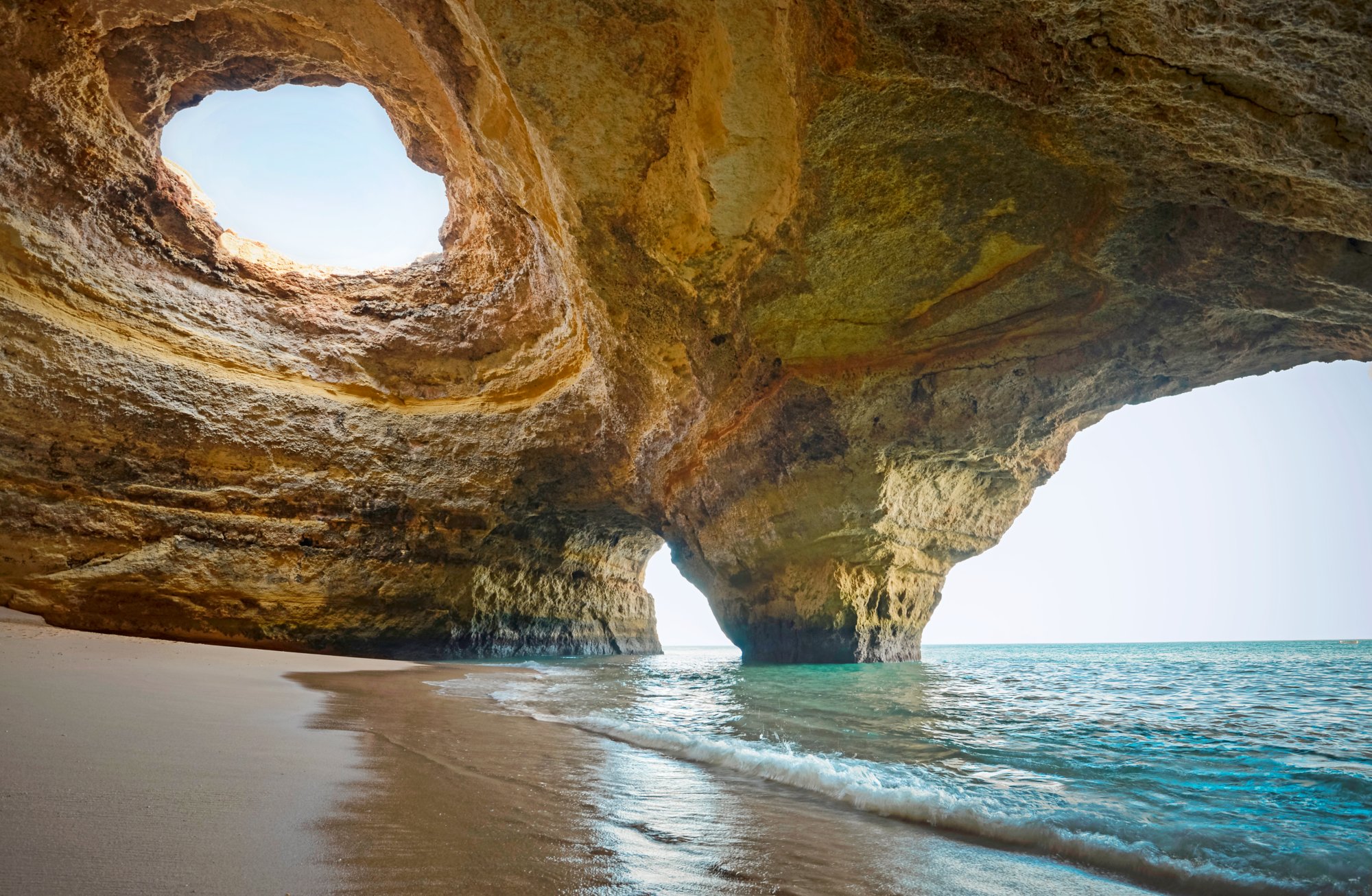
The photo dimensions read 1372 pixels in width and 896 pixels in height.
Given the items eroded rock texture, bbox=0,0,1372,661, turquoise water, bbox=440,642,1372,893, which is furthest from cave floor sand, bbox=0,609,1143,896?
eroded rock texture, bbox=0,0,1372,661

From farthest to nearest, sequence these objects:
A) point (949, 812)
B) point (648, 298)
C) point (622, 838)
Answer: point (648, 298) < point (949, 812) < point (622, 838)

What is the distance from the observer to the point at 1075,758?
3.51 metres

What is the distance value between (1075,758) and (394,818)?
10.7ft

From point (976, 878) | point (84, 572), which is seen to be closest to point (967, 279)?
point (976, 878)

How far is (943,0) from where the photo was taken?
3.64m

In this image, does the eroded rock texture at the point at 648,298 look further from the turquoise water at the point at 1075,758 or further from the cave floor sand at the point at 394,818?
the cave floor sand at the point at 394,818

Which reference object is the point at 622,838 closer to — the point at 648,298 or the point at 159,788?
the point at 159,788

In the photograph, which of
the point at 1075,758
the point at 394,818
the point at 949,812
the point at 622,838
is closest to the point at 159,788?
the point at 394,818

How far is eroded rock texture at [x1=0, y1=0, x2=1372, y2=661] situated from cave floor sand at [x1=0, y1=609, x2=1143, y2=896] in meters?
3.72

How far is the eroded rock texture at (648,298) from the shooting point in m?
4.44

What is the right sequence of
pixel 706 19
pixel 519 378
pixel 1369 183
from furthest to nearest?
pixel 519 378 < pixel 706 19 < pixel 1369 183

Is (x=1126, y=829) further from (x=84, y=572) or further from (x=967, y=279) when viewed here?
(x=84, y=572)

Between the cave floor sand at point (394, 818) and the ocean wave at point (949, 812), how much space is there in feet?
0.47

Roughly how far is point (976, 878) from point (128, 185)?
1217 cm
